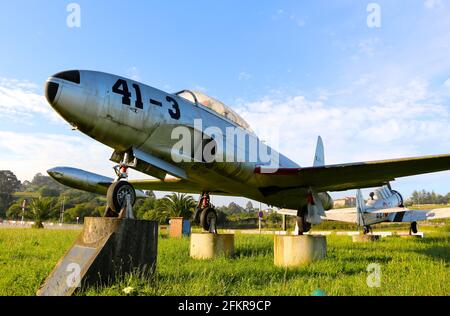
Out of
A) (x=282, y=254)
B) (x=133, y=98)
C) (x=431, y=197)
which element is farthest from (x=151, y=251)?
(x=431, y=197)

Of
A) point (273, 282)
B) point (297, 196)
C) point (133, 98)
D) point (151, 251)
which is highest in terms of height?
point (133, 98)

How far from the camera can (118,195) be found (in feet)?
19.5

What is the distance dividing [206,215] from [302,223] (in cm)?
345

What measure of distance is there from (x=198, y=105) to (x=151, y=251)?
373 cm

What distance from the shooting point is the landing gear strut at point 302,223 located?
10766mm

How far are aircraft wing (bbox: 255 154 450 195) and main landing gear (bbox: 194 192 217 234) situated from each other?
A: 2.31 m

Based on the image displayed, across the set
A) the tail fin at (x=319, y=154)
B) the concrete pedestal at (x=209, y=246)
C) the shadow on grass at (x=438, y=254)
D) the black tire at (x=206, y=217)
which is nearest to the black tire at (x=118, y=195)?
the concrete pedestal at (x=209, y=246)

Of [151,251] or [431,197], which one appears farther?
[431,197]

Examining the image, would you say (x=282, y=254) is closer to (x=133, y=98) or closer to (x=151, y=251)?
(x=151, y=251)

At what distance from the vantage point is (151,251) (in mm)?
5777

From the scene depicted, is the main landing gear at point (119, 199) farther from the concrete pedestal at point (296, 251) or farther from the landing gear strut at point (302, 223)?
the landing gear strut at point (302, 223)

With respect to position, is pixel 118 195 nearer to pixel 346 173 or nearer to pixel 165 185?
pixel 346 173

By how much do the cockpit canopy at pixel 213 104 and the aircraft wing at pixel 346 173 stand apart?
153 centimetres

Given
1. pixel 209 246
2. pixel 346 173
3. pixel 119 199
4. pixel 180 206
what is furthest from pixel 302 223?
pixel 180 206
